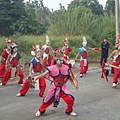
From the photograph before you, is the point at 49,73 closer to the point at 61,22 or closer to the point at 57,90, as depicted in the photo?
the point at 57,90

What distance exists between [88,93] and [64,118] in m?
3.08

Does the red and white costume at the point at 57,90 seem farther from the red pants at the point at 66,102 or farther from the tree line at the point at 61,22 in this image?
the tree line at the point at 61,22

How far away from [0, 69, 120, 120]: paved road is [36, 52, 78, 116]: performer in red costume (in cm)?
28

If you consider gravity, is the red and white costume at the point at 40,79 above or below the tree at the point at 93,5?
below

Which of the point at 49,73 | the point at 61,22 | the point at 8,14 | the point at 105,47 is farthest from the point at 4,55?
the point at 8,14

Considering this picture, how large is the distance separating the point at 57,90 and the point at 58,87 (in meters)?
0.08

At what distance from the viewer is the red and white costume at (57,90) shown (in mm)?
7352

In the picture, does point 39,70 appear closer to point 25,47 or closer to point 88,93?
point 88,93

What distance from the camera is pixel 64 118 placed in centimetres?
727

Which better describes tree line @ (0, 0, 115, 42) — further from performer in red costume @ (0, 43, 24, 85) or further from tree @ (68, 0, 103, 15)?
tree @ (68, 0, 103, 15)

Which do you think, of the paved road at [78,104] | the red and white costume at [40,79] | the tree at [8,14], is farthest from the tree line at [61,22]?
the red and white costume at [40,79]

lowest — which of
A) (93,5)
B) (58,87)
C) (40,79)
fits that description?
(40,79)

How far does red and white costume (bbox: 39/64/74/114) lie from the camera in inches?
289

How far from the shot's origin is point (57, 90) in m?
7.39
